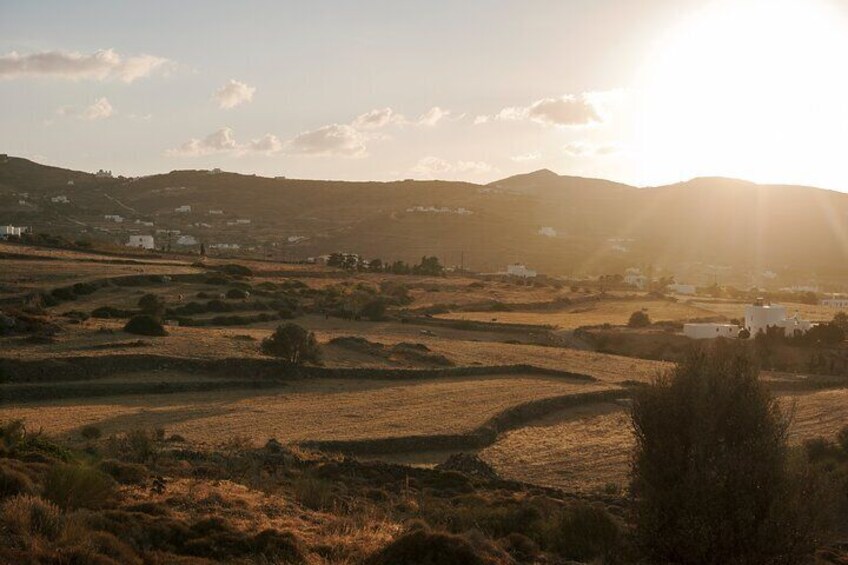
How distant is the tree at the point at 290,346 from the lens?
36219mm

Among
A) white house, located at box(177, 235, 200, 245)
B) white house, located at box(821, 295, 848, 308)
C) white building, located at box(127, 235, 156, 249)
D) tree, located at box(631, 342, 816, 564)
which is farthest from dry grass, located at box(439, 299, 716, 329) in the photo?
white house, located at box(177, 235, 200, 245)

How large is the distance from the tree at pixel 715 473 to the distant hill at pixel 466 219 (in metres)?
104

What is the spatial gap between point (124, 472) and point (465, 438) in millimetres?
13614

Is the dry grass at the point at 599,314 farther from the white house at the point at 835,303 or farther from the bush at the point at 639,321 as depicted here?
the white house at the point at 835,303

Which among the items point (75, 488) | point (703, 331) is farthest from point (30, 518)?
point (703, 331)

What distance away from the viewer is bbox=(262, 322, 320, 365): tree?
36.2 meters

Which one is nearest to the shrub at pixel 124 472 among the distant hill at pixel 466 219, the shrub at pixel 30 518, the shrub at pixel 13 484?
the shrub at pixel 13 484

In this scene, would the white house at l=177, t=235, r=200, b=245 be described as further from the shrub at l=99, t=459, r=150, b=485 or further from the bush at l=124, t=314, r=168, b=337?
the shrub at l=99, t=459, r=150, b=485

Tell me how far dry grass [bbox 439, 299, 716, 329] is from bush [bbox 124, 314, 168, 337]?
26.7m

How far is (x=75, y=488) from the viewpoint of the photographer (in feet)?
38.5

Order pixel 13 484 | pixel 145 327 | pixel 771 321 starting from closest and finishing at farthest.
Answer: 1. pixel 13 484
2. pixel 145 327
3. pixel 771 321

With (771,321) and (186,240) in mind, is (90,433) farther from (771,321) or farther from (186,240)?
(186,240)

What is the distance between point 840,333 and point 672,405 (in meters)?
47.9

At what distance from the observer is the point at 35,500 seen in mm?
10422
